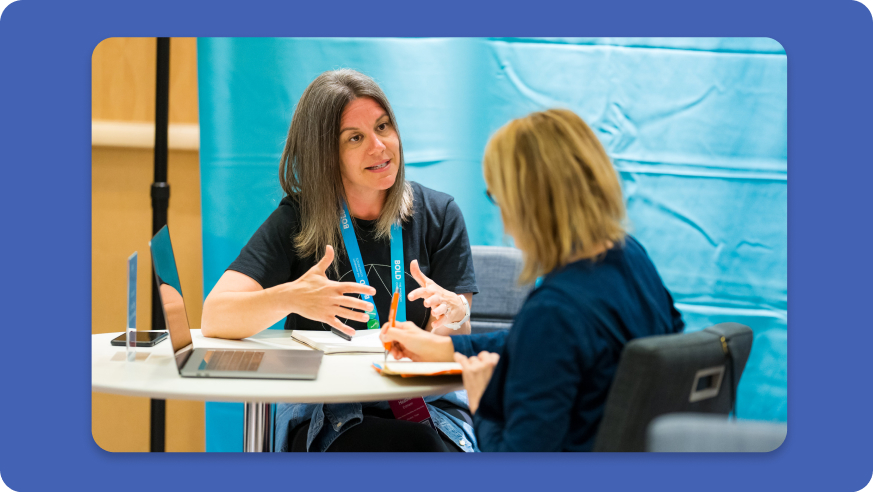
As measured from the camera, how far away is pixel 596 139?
75.1 inches

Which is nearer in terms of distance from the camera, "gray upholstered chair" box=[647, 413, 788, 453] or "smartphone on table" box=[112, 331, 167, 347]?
"gray upholstered chair" box=[647, 413, 788, 453]

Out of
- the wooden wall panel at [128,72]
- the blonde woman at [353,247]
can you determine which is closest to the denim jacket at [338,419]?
the blonde woman at [353,247]

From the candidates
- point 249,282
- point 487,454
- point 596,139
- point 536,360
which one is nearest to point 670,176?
point 596,139

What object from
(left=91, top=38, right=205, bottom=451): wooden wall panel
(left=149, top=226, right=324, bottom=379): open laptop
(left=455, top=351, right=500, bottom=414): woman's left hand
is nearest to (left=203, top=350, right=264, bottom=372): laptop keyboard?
(left=149, top=226, right=324, bottom=379): open laptop

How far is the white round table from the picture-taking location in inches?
64.0

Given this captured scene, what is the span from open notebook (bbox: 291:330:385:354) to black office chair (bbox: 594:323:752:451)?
60 cm

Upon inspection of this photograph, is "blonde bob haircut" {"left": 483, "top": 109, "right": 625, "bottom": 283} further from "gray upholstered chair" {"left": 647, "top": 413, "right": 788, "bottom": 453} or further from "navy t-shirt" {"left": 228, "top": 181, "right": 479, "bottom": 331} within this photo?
"gray upholstered chair" {"left": 647, "top": 413, "right": 788, "bottom": 453}

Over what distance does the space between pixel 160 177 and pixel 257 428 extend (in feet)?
2.44

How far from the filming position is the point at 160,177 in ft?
7.07
